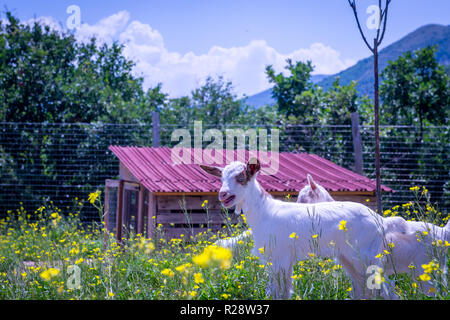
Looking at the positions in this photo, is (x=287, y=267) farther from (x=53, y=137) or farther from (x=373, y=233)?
(x=53, y=137)

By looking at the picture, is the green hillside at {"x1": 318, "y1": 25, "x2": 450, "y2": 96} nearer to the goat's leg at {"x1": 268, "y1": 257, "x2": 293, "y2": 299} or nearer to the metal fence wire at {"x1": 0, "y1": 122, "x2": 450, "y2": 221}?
the metal fence wire at {"x1": 0, "y1": 122, "x2": 450, "y2": 221}

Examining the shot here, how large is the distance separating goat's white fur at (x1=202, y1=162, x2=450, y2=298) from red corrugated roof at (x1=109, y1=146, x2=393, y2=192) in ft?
12.4

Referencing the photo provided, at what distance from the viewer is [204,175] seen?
8.39m

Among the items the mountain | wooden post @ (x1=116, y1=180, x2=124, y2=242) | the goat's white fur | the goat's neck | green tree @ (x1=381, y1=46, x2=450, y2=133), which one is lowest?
wooden post @ (x1=116, y1=180, x2=124, y2=242)

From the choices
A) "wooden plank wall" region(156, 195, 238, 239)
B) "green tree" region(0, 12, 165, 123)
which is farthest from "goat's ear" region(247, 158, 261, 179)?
"green tree" region(0, 12, 165, 123)

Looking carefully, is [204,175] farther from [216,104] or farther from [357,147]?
[216,104]

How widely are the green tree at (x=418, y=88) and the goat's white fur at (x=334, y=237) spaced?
10.8m

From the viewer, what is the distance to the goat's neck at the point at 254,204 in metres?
3.97

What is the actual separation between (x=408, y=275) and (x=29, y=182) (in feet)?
34.3

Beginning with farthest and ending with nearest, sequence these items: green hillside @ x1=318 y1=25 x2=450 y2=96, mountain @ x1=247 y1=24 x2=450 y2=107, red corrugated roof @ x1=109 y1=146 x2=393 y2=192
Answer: green hillside @ x1=318 y1=25 x2=450 y2=96
mountain @ x1=247 y1=24 x2=450 y2=107
red corrugated roof @ x1=109 y1=146 x2=393 y2=192

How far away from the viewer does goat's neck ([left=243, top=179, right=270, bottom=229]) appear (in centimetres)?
397

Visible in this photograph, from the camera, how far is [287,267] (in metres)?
3.54

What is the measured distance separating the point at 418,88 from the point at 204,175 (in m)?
8.44
